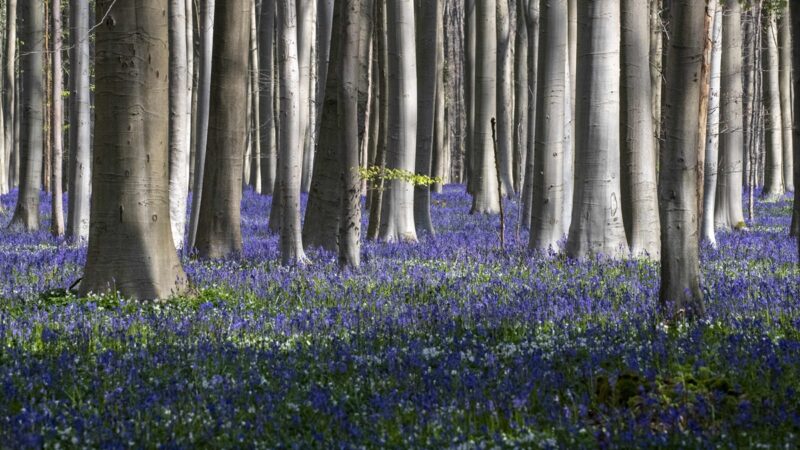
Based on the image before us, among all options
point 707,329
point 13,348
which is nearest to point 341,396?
point 13,348

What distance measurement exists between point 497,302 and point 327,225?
5.64 m

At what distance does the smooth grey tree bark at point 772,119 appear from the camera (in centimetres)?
2800

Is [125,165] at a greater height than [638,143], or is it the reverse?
[638,143]

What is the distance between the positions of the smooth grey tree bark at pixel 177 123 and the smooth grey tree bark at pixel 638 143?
21.6 ft

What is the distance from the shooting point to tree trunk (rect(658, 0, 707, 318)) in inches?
291

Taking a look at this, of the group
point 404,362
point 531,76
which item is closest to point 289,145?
point 404,362

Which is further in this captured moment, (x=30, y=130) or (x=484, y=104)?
(x=484, y=104)

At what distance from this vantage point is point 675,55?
7488mm

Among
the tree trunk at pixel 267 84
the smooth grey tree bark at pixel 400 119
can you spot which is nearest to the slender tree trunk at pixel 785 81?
the tree trunk at pixel 267 84

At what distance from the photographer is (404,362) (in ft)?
20.3

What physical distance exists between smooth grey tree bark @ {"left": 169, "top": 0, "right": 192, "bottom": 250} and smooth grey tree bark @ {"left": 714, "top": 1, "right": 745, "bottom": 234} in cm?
1098

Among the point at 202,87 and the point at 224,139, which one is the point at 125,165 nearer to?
the point at 224,139

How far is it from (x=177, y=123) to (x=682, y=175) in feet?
29.1

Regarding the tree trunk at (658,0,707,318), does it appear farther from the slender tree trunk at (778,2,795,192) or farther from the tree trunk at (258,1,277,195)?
the slender tree trunk at (778,2,795,192)
